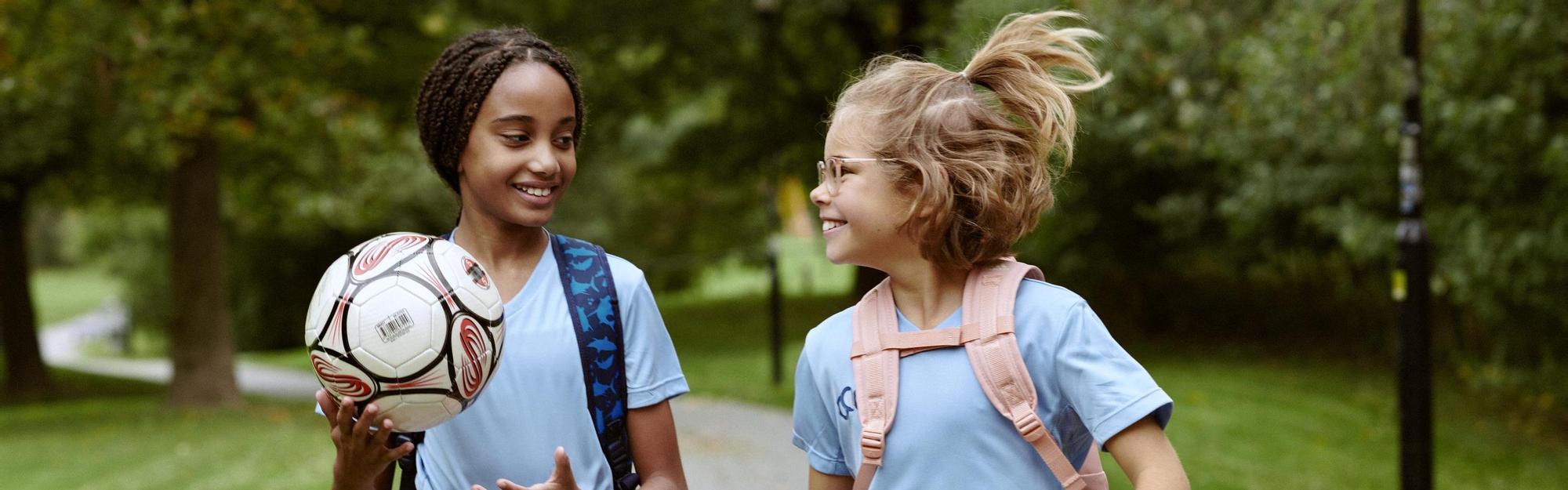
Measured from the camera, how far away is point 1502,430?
38.2ft

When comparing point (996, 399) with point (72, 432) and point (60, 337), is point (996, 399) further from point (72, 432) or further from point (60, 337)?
point (60, 337)

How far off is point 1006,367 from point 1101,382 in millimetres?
147

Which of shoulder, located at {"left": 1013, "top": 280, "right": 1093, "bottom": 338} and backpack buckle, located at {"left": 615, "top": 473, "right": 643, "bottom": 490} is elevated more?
shoulder, located at {"left": 1013, "top": 280, "right": 1093, "bottom": 338}

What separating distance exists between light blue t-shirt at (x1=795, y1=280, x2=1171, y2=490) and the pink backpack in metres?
0.02

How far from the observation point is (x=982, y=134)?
2.28 meters

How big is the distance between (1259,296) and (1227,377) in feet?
17.2

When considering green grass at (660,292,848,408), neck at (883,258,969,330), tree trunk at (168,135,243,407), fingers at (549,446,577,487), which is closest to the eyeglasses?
neck at (883,258,969,330)

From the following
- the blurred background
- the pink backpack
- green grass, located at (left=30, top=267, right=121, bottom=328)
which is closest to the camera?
the pink backpack

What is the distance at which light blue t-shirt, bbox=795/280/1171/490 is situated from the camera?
2.10 meters

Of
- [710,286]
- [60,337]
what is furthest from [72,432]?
[60,337]

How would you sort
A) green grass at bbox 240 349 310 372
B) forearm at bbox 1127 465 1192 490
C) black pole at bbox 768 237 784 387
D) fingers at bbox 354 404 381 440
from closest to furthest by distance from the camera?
forearm at bbox 1127 465 1192 490 < fingers at bbox 354 404 381 440 < black pole at bbox 768 237 784 387 < green grass at bbox 240 349 310 372

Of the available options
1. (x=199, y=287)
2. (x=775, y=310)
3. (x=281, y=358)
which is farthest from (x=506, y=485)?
(x=281, y=358)

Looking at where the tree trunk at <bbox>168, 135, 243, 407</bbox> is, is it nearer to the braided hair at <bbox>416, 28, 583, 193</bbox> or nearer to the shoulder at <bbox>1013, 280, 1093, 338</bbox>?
the braided hair at <bbox>416, 28, 583, 193</bbox>

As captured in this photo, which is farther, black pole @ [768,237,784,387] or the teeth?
black pole @ [768,237,784,387]
